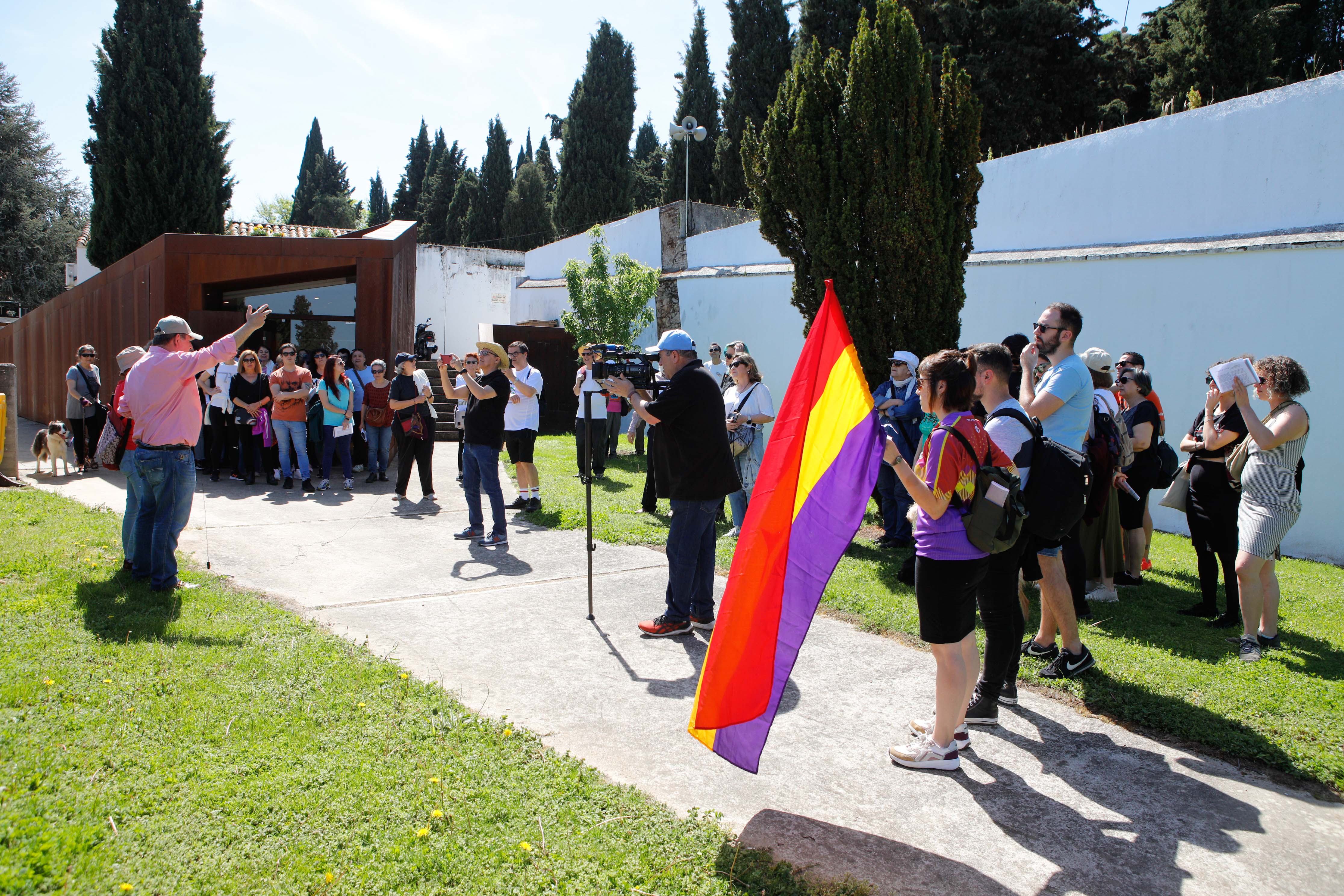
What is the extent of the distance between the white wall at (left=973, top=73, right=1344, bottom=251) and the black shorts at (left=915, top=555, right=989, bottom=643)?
7.90m

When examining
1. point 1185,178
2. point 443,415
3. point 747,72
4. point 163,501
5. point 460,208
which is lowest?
point 163,501

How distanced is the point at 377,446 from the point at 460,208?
4184 centimetres

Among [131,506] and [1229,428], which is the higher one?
[1229,428]

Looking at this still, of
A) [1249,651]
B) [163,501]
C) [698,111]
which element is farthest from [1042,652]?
[698,111]

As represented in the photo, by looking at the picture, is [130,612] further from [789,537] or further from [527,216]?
[527,216]

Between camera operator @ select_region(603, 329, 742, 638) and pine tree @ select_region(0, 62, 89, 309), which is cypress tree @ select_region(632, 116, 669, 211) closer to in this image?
pine tree @ select_region(0, 62, 89, 309)

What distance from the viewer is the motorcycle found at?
24.8 metres

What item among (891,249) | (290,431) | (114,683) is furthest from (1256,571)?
(290,431)

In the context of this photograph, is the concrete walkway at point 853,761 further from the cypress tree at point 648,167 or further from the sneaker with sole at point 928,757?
the cypress tree at point 648,167

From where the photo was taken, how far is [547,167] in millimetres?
53719

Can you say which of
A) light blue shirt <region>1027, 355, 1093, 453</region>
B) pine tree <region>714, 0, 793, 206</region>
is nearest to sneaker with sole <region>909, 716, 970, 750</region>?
light blue shirt <region>1027, 355, 1093, 453</region>

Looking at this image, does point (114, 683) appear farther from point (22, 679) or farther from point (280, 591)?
point (280, 591)

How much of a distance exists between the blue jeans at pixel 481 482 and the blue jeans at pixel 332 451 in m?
3.57

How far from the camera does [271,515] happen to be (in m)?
8.70
